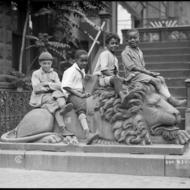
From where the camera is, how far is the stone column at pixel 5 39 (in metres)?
14.1

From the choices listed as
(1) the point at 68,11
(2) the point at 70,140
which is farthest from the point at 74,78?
(1) the point at 68,11

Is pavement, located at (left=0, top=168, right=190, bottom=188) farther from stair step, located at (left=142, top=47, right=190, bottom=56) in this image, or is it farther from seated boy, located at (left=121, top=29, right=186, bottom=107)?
stair step, located at (left=142, top=47, right=190, bottom=56)

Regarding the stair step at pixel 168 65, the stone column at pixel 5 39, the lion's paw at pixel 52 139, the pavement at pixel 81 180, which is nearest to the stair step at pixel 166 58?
the stair step at pixel 168 65

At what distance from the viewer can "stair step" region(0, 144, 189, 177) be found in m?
6.16

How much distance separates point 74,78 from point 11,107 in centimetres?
445

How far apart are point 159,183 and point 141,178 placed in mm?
390

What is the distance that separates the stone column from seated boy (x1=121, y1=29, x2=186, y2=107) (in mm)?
7639

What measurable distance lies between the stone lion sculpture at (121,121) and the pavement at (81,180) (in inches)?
30.1

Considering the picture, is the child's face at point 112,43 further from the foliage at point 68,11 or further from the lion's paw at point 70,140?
the foliage at point 68,11

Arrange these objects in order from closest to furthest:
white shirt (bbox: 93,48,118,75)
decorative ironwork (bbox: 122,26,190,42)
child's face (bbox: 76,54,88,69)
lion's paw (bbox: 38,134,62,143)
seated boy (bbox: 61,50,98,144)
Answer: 1. lion's paw (bbox: 38,134,62,143)
2. seated boy (bbox: 61,50,98,144)
3. child's face (bbox: 76,54,88,69)
4. white shirt (bbox: 93,48,118,75)
5. decorative ironwork (bbox: 122,26,190,42)

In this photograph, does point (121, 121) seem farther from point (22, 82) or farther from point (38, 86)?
point (22, 82)

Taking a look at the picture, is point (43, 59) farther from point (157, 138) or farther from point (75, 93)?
point (157, 138)

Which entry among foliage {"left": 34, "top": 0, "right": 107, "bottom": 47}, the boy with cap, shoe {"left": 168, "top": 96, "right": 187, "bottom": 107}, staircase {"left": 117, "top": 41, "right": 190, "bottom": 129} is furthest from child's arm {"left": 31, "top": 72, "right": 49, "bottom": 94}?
foliage {"left": 34, "top": 0, "right": 107, "bottom": 47}

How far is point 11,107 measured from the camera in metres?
Answer: 11.1
